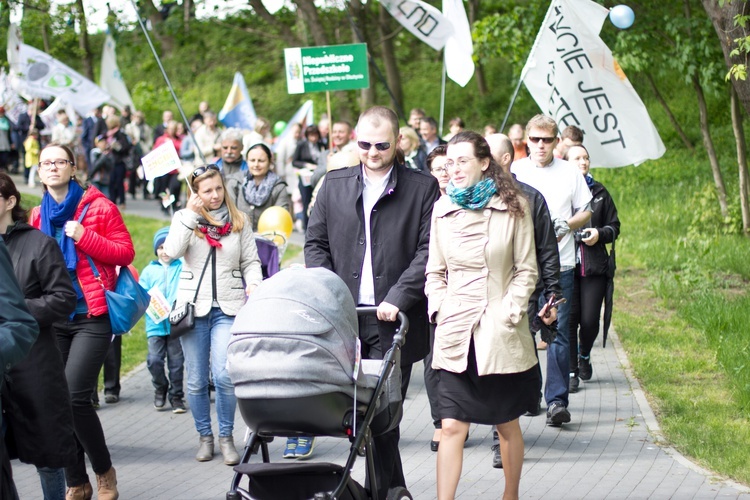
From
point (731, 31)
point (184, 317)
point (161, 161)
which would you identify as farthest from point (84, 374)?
point (731, 31)

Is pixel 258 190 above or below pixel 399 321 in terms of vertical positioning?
above

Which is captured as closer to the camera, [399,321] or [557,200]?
[399,321]

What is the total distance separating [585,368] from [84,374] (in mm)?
4851

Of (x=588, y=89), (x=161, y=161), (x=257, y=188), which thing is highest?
(x=588, y=89)

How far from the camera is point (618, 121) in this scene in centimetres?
1094

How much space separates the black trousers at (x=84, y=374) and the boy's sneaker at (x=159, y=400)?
2.91m

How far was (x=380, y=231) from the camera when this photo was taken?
6242mm

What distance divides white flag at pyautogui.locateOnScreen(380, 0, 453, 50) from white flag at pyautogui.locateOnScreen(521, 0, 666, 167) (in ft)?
8.26

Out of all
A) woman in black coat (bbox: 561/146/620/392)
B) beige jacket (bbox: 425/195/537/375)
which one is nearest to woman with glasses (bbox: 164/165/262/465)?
beige jacket (bbox: 425/195/537/375)

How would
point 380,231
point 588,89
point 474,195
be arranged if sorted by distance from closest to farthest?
point 474,195, point 380,231, point 588,89

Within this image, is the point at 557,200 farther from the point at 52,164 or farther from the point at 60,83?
the point at 60,83

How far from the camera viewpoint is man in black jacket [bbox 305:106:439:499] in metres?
6.11

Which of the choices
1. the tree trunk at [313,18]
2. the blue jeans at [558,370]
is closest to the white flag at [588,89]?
the blue jeans at [558,370]

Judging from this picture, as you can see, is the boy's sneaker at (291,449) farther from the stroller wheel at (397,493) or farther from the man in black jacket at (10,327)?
the man in black jacket at (10,327)
